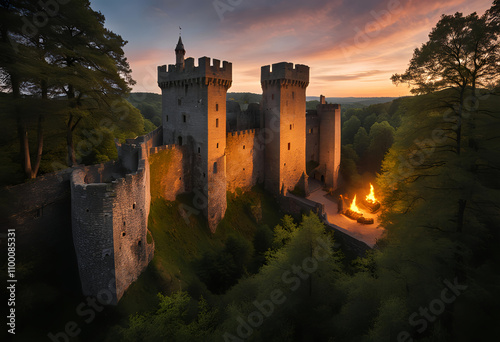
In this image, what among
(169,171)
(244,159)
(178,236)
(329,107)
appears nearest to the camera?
(178,236)

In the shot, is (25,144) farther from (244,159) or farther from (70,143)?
(244,159)

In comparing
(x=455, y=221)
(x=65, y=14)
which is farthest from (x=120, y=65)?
(x=455, y=221)

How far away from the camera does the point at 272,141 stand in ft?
109

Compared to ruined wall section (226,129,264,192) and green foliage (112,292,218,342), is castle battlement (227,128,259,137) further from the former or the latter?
green foliage (112,292,218,342)

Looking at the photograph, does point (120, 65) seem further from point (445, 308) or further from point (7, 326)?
point (445, 308)

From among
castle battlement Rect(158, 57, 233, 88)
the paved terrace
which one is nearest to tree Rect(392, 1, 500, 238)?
the paved terrace

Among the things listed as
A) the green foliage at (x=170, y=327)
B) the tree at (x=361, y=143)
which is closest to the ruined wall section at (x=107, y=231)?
the green foliage at (x=170, y=327)

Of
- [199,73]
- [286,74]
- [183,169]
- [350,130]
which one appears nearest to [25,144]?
[183,169]

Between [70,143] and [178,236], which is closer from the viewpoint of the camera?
[70,143]

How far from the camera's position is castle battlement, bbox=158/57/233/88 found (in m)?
25.0

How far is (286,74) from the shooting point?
3164 cm

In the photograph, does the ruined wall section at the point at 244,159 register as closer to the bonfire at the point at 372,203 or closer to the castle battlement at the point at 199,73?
the castle battlement at the point at 199,73

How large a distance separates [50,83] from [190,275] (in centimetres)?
1581

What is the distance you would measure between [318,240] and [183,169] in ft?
51.0
